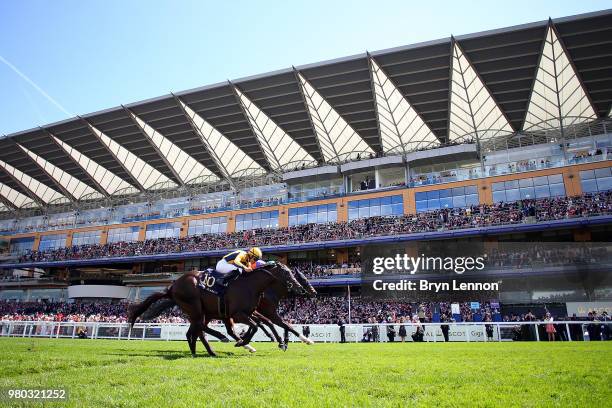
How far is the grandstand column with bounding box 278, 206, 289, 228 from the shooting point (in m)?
45.7

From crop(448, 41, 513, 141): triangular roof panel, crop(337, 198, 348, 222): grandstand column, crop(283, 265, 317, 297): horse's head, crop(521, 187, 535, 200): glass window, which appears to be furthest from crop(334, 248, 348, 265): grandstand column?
crop(283, 265, 317, 297): horse's head

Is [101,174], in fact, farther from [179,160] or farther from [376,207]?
[376,207]

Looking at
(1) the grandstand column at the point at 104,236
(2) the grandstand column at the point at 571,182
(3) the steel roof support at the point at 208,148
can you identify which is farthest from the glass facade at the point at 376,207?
(1) the grandstand column at the point at 104,236

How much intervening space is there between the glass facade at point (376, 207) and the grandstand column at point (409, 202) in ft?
1.33

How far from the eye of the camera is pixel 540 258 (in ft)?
95.2

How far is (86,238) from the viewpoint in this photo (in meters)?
57.9

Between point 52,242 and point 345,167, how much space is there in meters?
45.5

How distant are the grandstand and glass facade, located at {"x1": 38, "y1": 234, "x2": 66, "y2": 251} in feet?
3.92

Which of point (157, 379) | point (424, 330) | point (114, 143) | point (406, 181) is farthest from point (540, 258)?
point (114, 143)

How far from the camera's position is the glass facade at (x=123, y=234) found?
54656mm

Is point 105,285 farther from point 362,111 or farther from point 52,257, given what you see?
point 362,111

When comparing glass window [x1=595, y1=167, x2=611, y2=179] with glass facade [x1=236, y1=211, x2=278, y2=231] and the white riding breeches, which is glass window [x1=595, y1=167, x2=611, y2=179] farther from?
the white riding breeches

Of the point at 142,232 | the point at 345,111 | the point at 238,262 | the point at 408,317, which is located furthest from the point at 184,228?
the point at 238,262

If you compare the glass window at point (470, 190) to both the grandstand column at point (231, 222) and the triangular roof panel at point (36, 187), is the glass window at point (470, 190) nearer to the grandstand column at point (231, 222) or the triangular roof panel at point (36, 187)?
the grandstand column at point (231, 222)
